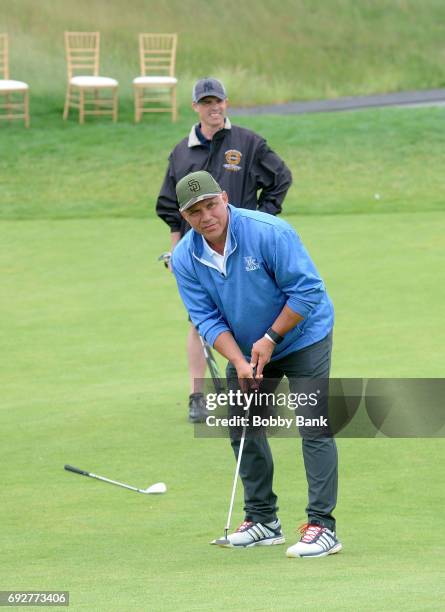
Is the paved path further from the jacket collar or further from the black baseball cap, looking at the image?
the black baseball cap

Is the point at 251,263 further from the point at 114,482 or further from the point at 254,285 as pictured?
the point at 114,482

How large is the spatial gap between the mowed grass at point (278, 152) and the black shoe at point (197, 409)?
8695mm

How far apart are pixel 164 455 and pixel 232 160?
5.85 ft

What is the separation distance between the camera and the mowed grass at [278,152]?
17.7 metres

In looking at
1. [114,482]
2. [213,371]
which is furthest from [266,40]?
[114,482]

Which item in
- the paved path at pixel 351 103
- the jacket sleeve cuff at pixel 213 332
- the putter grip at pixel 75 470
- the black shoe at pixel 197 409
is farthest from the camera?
the paved path at pixel 351 103

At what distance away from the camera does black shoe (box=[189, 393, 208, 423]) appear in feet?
26.6

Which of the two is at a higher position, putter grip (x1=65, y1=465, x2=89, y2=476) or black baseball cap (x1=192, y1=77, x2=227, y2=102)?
black baseball cap (x1=192, y1=77, x2=227, y2=102)

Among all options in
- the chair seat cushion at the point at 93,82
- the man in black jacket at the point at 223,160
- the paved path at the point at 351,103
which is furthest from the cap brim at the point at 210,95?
the paved path at the point at 351,103

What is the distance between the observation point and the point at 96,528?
605 cm

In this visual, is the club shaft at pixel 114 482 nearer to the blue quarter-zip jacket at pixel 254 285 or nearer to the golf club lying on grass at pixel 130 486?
the golf club lying on grass at pixel 130 486

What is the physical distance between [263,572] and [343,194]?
13.1 m

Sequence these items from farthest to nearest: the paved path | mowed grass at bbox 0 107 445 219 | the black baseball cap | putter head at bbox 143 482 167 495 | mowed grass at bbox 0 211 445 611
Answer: the paved path, mowed grass at bbox 0 107 445 219, the black baseball cap, putter head at bbox 143 482 167 495, mowed grass at bbox 0 211 445 611

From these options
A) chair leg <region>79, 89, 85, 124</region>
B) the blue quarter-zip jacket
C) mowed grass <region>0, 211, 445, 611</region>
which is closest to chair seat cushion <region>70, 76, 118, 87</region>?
chair leg <region>79, 89, 85, 124</region>
